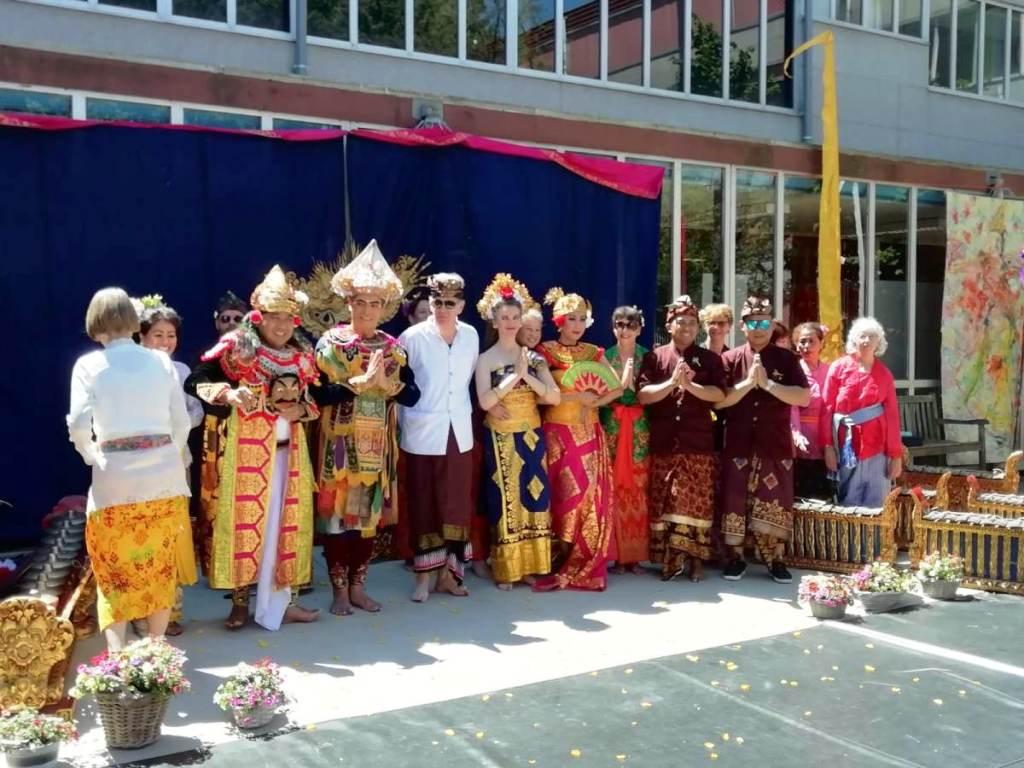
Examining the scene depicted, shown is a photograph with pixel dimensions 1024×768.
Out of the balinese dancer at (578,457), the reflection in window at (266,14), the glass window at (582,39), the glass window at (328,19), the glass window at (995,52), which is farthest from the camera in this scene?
the glass window at (995,52)

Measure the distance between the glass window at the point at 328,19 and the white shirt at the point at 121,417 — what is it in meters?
4.03

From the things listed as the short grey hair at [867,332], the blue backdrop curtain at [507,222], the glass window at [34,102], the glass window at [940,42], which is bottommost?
the short grey hair at [867,332]

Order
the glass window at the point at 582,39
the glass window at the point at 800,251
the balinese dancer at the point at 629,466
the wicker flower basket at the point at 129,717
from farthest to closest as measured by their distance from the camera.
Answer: the glass window at the point at 800,251 → the glass window at the point at 582,39 → the balinese dancer at the point at 629,466 → the wicker flower basket at the point at 129,717

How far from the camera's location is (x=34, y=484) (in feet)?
16.9

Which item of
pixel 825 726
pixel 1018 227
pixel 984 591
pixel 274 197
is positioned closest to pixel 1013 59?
pixel 1018 227

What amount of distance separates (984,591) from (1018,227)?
613 centimetres

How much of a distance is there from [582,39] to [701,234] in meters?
1.99

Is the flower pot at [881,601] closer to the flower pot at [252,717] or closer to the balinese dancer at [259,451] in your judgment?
the balinese dancer at [259,451]

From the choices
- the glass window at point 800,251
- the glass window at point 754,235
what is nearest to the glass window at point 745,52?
the glass window at point 754,235

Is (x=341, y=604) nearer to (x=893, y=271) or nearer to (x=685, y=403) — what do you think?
(x=685, y=403)

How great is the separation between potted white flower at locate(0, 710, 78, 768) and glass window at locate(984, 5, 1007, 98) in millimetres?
11497

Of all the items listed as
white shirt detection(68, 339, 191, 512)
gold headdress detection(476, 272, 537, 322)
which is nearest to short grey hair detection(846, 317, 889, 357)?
gold headdress detection(476, 272, 537, 322)

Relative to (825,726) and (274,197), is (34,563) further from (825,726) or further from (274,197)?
(825,726)

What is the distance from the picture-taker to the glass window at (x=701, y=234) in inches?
351
